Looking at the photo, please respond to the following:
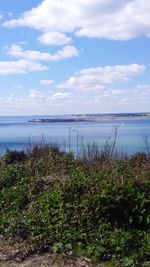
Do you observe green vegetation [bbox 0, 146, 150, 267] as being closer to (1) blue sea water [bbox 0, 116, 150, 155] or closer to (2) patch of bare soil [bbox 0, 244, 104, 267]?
(2) patch of bare soil [bbox 0, 244, 104, 267]

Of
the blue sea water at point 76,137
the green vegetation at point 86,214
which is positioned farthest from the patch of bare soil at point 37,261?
the blue sea water at point 76,137

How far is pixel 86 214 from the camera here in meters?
7.12

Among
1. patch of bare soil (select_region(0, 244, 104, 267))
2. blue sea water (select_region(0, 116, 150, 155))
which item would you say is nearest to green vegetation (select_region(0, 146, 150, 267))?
patch of bare soil (select_region(0, 244, 104, 267))

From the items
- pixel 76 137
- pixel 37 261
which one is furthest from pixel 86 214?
pixel 76 137

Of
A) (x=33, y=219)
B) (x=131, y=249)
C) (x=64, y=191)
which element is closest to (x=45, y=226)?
(x=33, y=219)

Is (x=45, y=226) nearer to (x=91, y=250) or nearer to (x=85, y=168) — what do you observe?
(x=91, y=250)

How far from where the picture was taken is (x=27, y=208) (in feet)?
26.2

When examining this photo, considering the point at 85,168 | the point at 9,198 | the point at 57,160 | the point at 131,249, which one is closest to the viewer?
the point at 131,249

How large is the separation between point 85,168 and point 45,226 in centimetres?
274

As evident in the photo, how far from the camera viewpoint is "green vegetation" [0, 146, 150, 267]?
619cm

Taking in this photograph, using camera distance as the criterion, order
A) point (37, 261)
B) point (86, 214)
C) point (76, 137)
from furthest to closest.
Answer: point (76, 137), point (86, 214), point (37, 261)

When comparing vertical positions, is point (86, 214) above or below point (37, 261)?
above

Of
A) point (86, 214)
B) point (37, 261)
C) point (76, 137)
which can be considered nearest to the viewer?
point (37, 261)

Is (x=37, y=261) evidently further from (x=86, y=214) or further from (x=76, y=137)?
(x=76, y=137)
